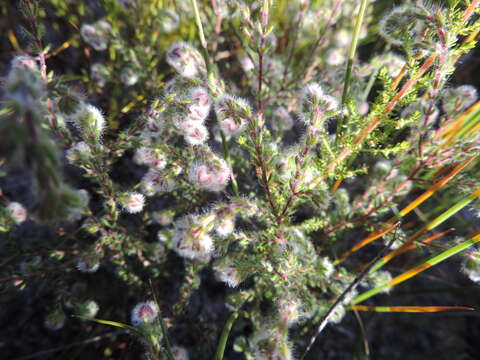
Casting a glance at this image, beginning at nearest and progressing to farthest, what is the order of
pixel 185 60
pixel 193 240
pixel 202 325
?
pixel 193 240
pixel 185 60
pixel 202 325

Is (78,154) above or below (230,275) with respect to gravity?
above

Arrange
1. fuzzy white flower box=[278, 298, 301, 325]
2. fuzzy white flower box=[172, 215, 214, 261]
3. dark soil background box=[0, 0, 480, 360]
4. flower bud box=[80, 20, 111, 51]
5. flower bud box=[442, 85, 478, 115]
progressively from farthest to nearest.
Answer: flower bud box=[80, 20, 111, 51] → dark soil background box=[0, 0, 480, 360] → flower bud box=[442, 85, 478, 115] → fuzzy white flower box=[278, 298, 301, 325] → fuzzy white flower box=[172, 215, 214, 261]

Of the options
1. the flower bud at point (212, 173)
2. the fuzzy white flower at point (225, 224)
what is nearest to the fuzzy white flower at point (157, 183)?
the flower bud at point (212, 173)

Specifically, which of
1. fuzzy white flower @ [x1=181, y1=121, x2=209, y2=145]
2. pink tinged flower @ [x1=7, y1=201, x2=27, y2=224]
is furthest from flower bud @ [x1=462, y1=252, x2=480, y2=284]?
pink tinged flower @ [x1=7, y1=201, x2=27, y2=224]

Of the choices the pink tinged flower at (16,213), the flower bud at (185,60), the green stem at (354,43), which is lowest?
the pink tinged flower at (16,213)

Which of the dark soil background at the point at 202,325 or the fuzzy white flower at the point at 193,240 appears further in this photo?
the dark soil background at the point at 202,325

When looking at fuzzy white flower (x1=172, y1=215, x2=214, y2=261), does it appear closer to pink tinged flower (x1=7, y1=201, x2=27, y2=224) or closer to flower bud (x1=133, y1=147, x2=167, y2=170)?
flower bud (x1=133, y1=147, x2=167, y2=170)

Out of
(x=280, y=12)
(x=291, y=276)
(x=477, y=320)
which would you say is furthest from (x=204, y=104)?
(x=477, y=320)

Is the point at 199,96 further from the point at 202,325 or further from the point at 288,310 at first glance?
the point at 202,325

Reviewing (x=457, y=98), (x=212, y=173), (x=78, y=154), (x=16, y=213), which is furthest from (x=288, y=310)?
(x=16, y=213)

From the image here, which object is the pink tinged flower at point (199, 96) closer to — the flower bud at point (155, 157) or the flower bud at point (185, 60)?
the flower bud at point (185, 60)
